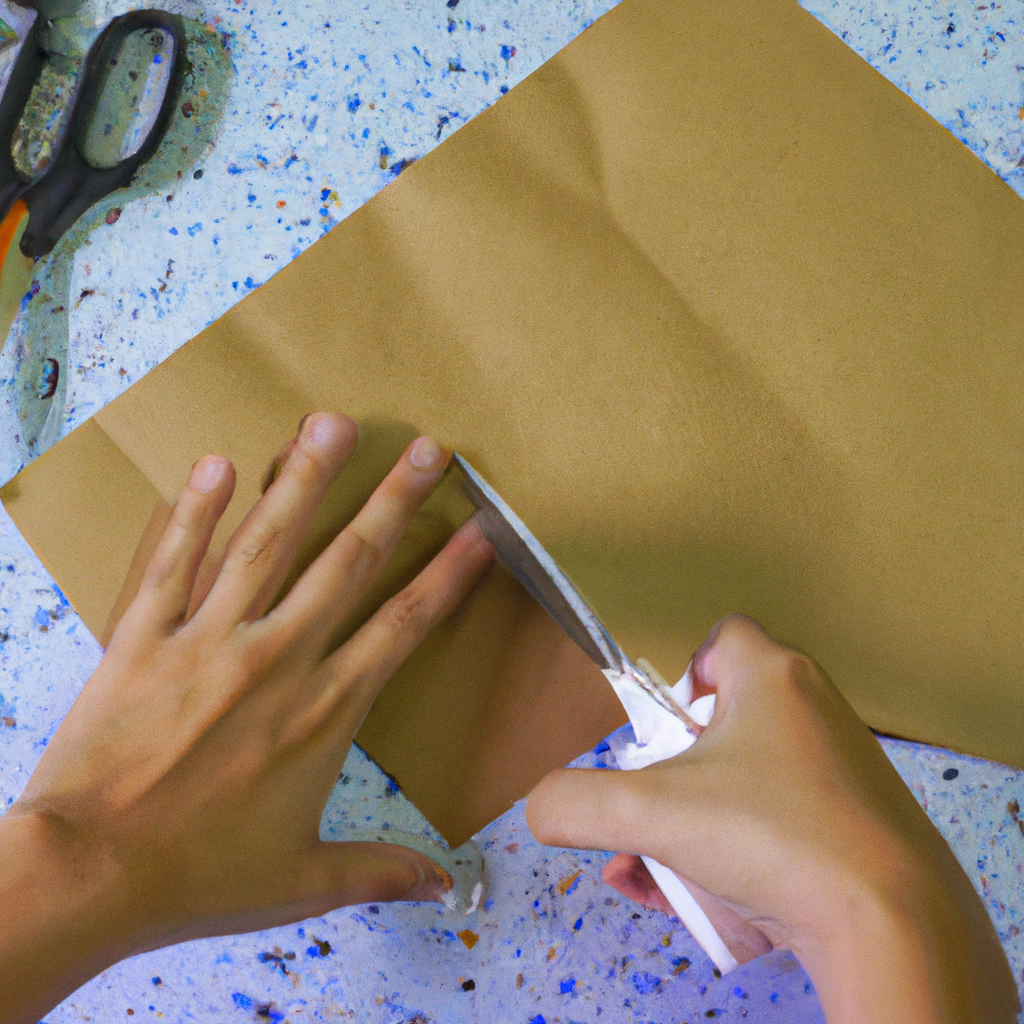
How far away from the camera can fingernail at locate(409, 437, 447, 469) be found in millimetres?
491

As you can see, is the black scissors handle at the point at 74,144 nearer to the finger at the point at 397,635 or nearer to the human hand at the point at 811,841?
the finger at the point at 397,635

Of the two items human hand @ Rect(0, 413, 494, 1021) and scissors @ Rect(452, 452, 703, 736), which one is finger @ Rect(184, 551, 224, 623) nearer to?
human hand @ Rect(0, 413, 494, 1021)

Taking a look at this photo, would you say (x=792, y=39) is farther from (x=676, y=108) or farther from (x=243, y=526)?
(x=243, y=526)

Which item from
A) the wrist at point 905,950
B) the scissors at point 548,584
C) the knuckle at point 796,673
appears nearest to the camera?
the wrist at point 905,950

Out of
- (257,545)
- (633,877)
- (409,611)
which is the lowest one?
(633,877)

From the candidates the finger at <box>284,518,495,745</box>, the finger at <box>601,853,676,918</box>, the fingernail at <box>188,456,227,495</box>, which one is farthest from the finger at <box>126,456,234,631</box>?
the finger at <box>601,853,676,918</box>

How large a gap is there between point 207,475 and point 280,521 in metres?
0.06

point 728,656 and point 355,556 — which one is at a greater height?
Answer: point 355,556

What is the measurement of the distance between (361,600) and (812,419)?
34 centimetres

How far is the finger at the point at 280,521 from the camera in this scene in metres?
0.49

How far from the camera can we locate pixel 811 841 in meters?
0.31

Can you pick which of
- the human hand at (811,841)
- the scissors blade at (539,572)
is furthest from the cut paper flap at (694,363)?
the human hand at (811,841)

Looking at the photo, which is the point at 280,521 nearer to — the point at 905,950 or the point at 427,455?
the point at 427,455

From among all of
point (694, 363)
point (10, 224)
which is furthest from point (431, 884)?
point (10, 224)
